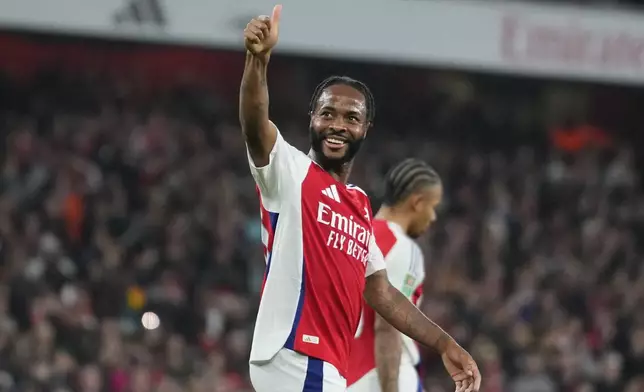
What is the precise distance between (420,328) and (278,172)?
3.28 ft

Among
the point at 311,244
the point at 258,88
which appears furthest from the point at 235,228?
the point at 258,88

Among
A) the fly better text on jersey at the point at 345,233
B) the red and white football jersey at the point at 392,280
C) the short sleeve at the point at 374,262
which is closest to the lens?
the fly better text on jersey at the point at 345,233

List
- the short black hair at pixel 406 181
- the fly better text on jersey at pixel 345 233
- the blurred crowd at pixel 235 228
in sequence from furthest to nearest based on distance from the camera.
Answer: the blurred crowd at pixel 235 228
the short black hair at pixel 406 181
the fly better text on jersey at pixel 345 233

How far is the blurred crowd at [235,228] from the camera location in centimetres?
1093

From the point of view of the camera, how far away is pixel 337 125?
14.4 feet

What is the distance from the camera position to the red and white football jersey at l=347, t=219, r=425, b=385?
6.04 metres

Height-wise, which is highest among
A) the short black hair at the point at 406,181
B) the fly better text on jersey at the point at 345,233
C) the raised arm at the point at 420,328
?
the short black hair at the point at 406,181

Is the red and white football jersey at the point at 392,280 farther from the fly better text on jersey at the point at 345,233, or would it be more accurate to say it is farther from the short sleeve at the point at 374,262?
the fly better text on jersey at the point at 345,233

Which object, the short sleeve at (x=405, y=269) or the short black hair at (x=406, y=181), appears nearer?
the short sleeve at (x=405, y=269)

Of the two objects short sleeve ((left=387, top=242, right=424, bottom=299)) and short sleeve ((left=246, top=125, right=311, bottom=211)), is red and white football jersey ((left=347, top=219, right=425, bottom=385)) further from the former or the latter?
short sleeve ((left=246, top=125, right=311, bottom=211))

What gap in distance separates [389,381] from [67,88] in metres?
9.29

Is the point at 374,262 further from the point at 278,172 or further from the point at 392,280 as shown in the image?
the point at 392,280

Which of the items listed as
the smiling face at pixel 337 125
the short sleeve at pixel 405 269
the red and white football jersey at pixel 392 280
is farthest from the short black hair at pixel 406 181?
the smiling face at pixel 337 125

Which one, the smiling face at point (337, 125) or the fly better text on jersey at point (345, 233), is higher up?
the smiling face at point (337, 125)
